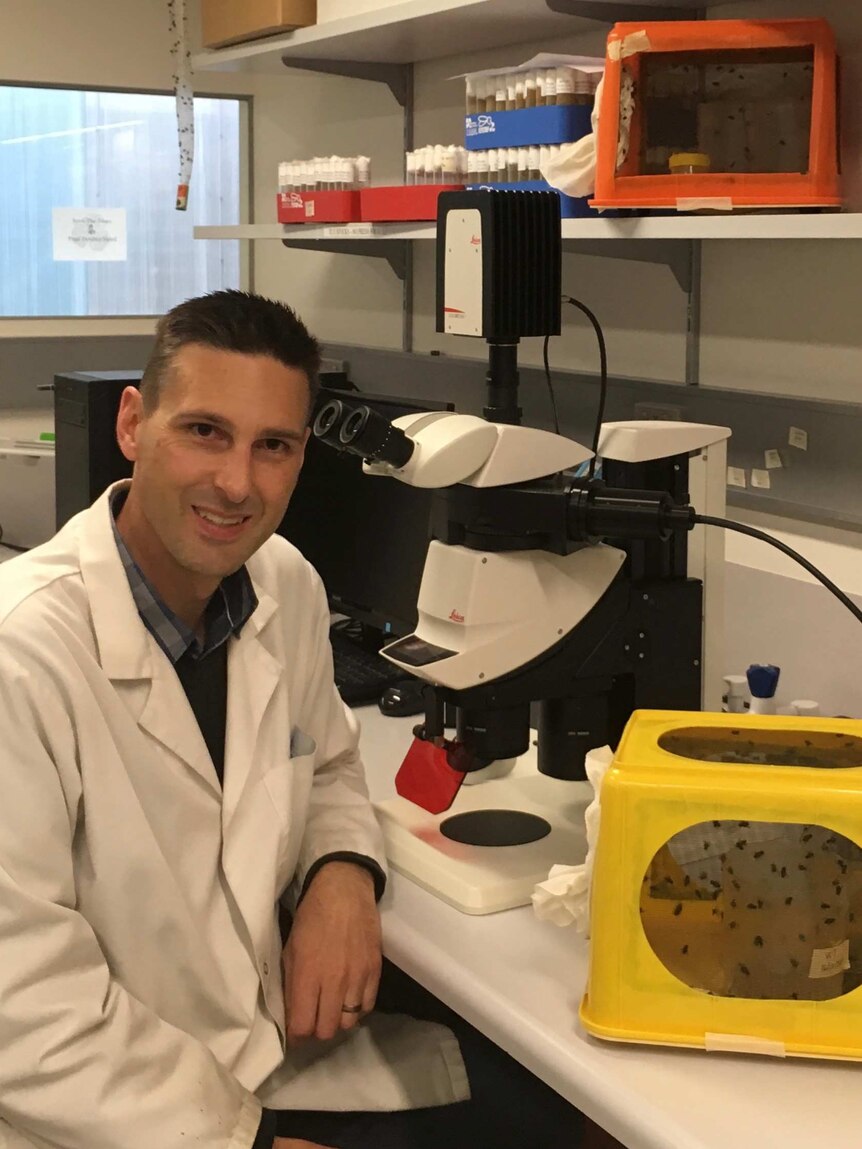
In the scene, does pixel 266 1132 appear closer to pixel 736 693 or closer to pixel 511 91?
pixel 736 693

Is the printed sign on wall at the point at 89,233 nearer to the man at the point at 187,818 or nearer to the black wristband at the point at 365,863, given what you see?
the man at the point at 187,818

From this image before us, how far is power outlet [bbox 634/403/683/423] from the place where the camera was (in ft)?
7.13

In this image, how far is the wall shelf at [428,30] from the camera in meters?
2.04

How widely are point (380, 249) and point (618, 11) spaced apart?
3.34 ft

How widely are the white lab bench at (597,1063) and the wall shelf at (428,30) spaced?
1.40m

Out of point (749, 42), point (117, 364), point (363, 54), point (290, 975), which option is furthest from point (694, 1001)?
point (117, 364)

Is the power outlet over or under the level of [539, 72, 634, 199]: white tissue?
under

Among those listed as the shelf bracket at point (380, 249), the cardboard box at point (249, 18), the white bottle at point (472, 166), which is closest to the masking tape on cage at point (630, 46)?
the white bottle at point (472, 166)

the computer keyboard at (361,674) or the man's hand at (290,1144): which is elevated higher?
the computer keyboard at (361,674)

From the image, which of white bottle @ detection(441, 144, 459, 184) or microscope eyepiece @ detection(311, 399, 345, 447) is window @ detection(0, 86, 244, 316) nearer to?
white bottle @ detection(441, 144, 459, 184)

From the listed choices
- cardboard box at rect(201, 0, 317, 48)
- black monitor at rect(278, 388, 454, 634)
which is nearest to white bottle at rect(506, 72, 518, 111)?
black monitor at rect(278, 388, 454, 634)

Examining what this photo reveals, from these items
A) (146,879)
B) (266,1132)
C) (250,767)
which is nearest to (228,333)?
(250,767)

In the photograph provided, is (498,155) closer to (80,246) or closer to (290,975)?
(290,975)

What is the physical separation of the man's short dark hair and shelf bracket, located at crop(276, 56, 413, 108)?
1.58 metres
